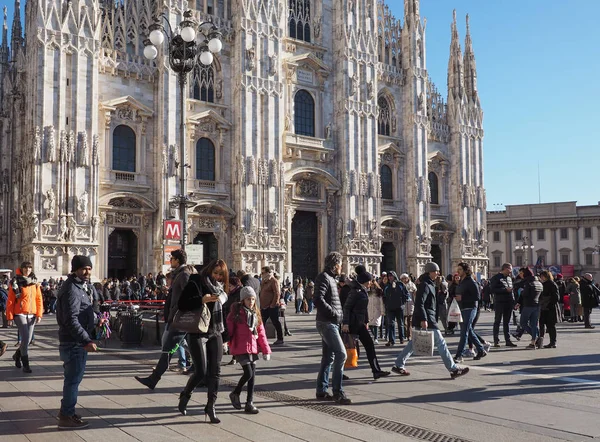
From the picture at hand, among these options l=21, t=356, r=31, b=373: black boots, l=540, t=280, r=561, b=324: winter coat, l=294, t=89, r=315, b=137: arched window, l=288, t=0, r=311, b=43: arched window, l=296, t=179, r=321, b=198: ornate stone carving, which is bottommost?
l=21, t=356, r=31, b=373: black boots

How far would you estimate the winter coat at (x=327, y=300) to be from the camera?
8.61 metres

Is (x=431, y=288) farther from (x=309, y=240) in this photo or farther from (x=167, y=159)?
(x=309, y=240)

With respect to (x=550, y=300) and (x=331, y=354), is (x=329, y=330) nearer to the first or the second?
(x=331, y=354)

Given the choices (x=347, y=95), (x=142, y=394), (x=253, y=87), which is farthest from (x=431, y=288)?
(x=347, y=95)

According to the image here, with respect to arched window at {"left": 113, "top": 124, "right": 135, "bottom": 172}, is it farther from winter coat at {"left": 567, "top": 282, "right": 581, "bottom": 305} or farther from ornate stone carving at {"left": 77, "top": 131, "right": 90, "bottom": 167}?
winter coat at {"left": 567, "top": 282, "right": 581, "bottom": 305}

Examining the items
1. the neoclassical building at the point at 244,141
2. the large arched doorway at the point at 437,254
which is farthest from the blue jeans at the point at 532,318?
the large arched doorway at the point at 437,254

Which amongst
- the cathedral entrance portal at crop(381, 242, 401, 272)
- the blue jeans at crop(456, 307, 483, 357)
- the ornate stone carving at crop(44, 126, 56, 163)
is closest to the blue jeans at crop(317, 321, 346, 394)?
the blue jeans at crop(456, 307, 483, 357)

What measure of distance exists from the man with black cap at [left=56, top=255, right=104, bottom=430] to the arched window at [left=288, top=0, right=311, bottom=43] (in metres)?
31.1

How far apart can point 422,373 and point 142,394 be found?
4.54 metres

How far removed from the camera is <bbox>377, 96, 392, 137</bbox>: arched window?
40281mm

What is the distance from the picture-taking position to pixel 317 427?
7.08 meters

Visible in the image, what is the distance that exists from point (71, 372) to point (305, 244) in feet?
96.5

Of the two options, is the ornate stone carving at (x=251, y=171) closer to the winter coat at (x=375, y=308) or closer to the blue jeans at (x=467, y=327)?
the winter coat at (x=375, y=308)

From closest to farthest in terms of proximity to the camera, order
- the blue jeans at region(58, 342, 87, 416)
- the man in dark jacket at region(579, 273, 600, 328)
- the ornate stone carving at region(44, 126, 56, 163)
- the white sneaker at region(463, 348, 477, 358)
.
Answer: the blue jeans at region(58, 342, 87, 416) < the white sneaker at region(463, 348, 477, 358) < the man in dark jacket at region(579, 273, 600, 328) < the ornate stone carving at region(44, 126, 56, 163)
